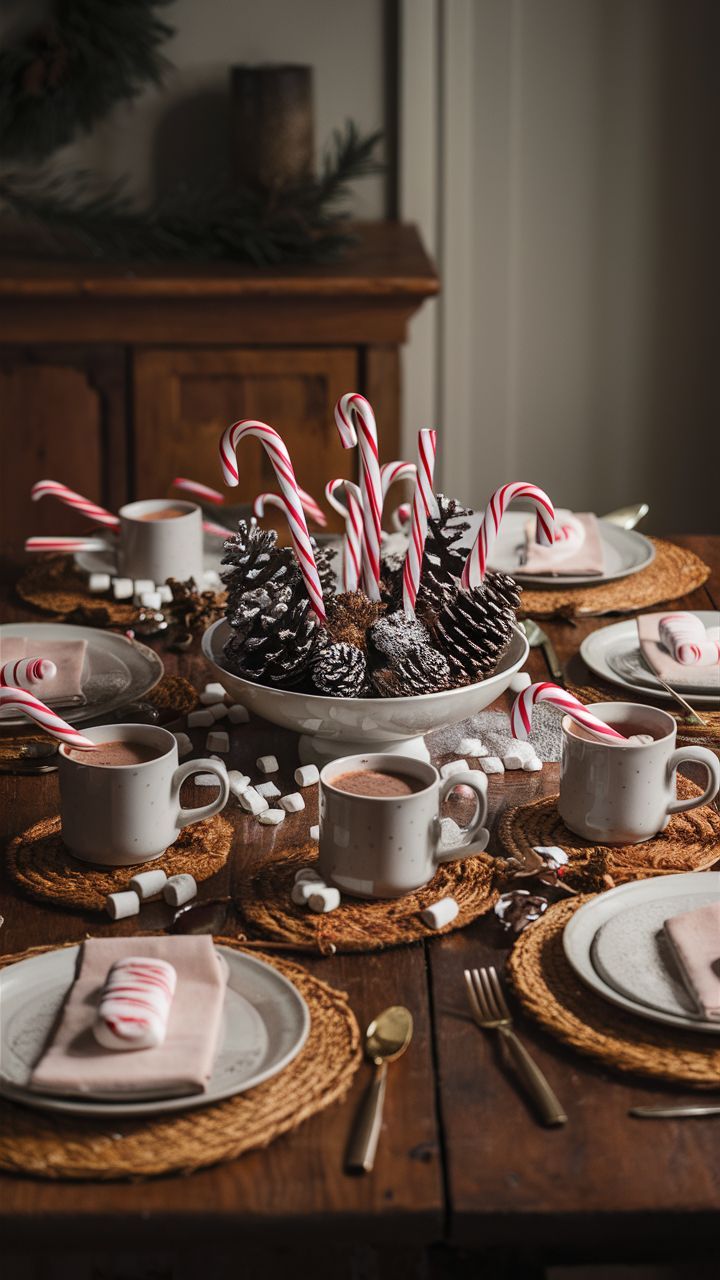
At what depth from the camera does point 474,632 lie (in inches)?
51.5

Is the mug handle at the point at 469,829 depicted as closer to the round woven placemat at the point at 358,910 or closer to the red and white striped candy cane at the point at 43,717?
the round woven placemat at the point at 358,910

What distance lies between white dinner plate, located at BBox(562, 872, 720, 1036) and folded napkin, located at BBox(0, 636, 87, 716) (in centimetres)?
65

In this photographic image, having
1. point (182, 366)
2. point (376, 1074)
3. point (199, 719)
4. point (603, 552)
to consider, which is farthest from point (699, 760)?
point (182, 366)

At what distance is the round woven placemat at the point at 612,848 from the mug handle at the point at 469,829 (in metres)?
0.06

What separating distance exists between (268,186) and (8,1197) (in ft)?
8.58

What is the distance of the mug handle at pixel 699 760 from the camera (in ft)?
3.76

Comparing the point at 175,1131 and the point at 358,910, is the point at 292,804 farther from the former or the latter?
the point at 175,1131

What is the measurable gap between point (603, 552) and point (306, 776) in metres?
0.78

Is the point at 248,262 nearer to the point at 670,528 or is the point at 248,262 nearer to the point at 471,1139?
the point at 670,528

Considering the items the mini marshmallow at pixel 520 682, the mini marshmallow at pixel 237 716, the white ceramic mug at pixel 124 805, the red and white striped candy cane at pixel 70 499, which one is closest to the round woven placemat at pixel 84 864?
the white ceramic mug at pixel 124 805

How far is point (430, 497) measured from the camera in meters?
1.34

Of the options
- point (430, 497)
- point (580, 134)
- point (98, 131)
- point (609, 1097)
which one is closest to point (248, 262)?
point (98, 131)

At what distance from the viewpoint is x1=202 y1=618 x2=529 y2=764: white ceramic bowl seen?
124cm

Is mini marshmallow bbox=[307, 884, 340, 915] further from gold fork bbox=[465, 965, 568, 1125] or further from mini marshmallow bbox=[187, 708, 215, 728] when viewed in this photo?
mini marshmallow bbox=[187, 708, 215, 728]
